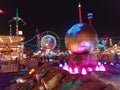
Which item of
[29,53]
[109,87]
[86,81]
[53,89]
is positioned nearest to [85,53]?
[53,89]

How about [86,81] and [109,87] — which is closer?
[109,87]

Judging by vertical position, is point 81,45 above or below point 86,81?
above

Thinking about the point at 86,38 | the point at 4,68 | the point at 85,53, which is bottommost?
the point at 4,68

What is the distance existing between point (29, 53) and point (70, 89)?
94.8 ft

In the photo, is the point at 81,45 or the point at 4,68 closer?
the point at 81,45

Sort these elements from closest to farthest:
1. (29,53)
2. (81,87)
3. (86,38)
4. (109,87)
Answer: (109,87) < (81,87) < (86,38) < (29,53)

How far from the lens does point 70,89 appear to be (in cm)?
639

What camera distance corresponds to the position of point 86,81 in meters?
6.39

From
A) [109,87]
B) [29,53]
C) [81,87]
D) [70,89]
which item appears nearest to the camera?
[109,87]

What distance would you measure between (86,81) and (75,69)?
18.8 ft

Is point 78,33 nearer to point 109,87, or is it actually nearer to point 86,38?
point 86,38

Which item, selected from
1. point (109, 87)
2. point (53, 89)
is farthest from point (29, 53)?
point (109, 87)

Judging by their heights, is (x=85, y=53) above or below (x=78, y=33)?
below

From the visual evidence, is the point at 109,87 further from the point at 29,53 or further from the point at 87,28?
the point at 29,53
